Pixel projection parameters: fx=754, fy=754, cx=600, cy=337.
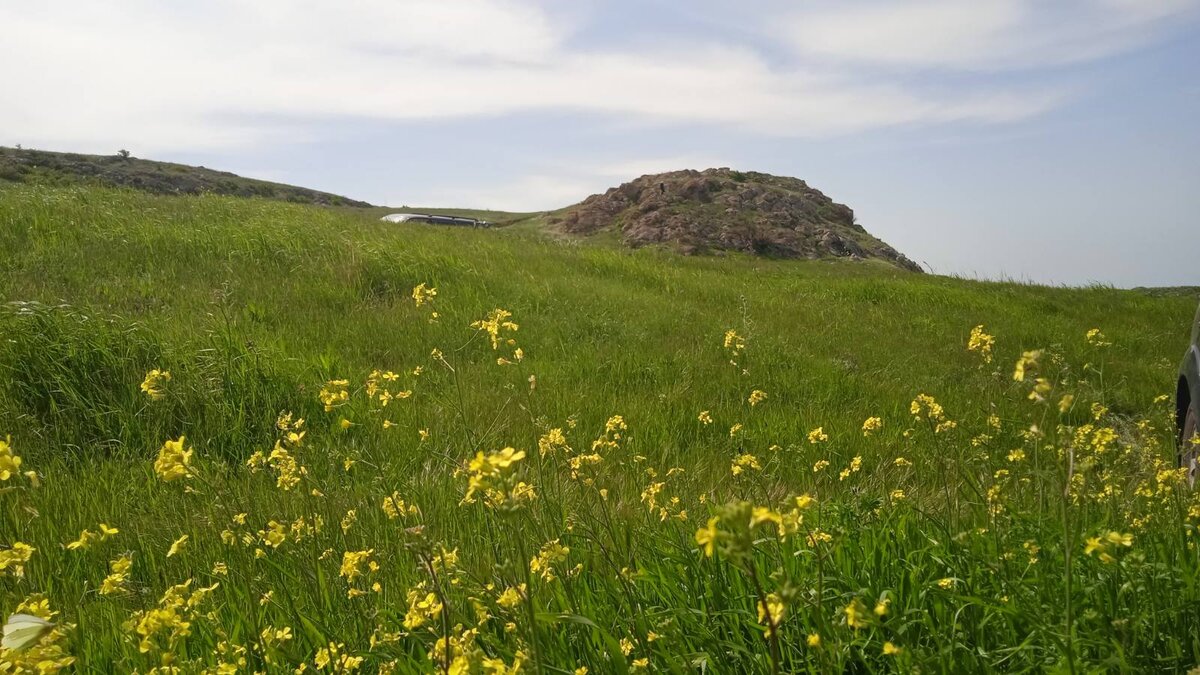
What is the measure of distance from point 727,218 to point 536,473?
26959 millimetres

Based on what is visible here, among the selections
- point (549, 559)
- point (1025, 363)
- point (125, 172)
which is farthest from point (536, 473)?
point (125, 172)

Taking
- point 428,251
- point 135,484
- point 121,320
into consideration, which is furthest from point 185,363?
point 428,251

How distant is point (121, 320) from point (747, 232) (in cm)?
2467

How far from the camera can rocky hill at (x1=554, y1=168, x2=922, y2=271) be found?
28156 mm

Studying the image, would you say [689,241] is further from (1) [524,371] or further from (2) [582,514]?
(2) [582,514]

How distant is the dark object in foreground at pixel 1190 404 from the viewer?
3.99m

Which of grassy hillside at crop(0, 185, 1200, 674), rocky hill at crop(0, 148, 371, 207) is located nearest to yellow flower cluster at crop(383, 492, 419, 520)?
grassy hillside at crop(0, 185, 1200, 674)

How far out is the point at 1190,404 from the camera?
429 cm

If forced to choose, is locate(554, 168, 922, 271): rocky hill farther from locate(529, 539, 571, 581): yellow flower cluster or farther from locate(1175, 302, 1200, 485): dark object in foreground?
locate(529, 539, 571, 581): yellow flower cluster

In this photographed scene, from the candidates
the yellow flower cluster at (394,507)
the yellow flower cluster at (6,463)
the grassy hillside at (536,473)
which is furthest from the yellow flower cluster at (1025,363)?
the yellow flower cluster at (6,463)

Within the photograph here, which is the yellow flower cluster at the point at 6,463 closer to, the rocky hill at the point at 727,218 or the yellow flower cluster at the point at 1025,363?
the yellow flower cluster at the point at 1025,363

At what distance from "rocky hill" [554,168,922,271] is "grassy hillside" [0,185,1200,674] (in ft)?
53.5

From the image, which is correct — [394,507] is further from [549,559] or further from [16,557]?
[16,557]

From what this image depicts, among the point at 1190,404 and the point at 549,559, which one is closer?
the point at 549,559
